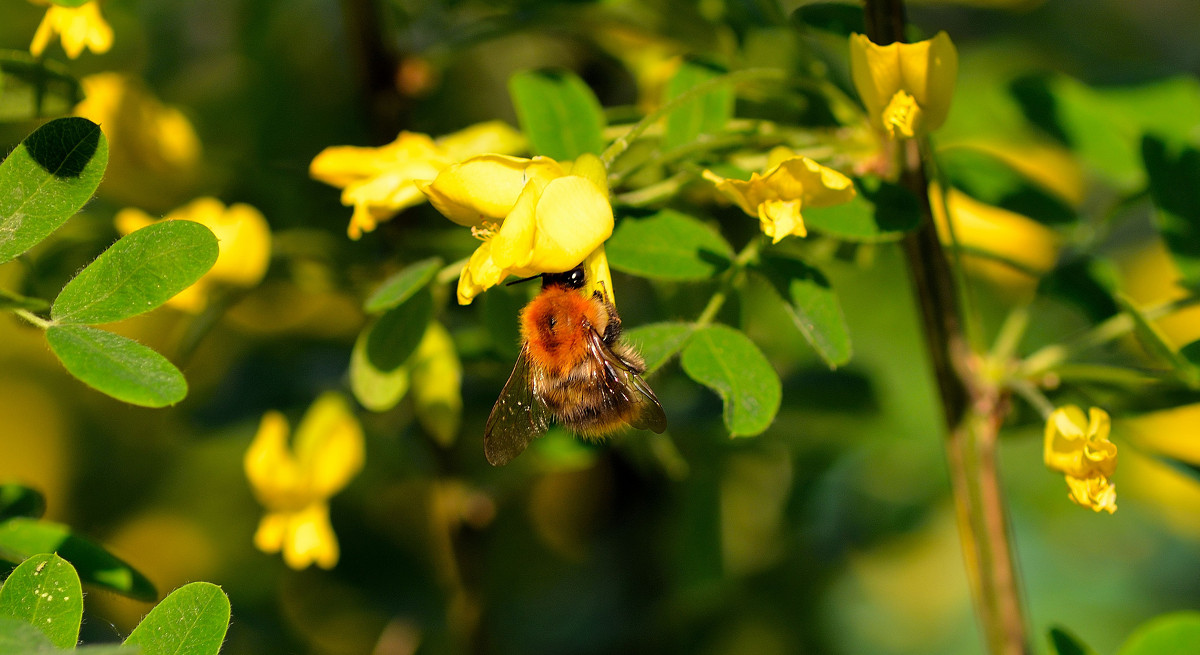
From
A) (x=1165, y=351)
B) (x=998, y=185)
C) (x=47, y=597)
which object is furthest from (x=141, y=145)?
(x=1165, y=351)

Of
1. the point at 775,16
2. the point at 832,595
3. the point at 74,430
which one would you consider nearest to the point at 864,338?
the point at 832,595

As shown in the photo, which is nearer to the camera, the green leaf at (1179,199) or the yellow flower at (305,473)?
the green leaf at (1179,199)

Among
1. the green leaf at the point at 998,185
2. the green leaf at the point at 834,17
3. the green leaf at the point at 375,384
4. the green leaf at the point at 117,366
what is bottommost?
the green leaf at the point at 375,384

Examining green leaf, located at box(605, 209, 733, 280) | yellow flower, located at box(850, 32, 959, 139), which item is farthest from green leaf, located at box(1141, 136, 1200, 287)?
green leaf, located at box(605, 209, 733, 280)

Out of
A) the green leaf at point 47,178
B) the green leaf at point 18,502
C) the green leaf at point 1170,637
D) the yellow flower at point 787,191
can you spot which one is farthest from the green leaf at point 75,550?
the green leaf at point 1170,637

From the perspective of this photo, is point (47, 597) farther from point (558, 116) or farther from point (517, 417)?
point (558, 116)

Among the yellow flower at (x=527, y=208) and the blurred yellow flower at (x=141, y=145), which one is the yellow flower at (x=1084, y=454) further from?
the blurred yellow flower at (x=141, y=145)

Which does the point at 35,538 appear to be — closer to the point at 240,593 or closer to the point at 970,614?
the point at 240,593
